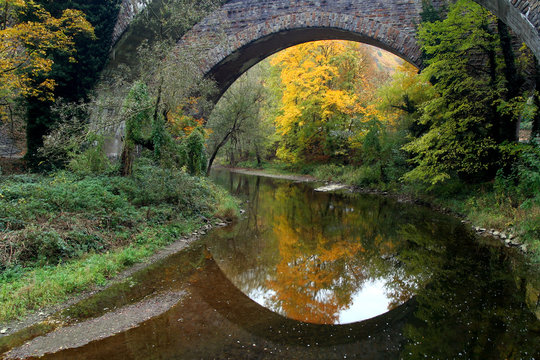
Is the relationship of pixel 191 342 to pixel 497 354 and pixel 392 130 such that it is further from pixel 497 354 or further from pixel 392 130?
pixel 392 130

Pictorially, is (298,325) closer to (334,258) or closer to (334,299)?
(334,299)

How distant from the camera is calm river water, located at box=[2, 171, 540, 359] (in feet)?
12.4

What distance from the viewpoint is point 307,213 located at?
11539 millimetres

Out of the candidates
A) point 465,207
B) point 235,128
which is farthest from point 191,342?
point 235,128

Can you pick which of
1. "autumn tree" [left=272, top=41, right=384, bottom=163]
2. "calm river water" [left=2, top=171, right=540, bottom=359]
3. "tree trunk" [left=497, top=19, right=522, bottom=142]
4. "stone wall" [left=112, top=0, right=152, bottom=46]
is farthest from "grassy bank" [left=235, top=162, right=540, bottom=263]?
"stone wall" [left=112, top=0, right=152, bottom=46]

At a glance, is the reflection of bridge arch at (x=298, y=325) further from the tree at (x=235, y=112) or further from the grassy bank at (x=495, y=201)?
the tree at (x=235, y=112)

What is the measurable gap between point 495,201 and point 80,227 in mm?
9999

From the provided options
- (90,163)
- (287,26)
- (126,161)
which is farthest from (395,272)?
(287,26)

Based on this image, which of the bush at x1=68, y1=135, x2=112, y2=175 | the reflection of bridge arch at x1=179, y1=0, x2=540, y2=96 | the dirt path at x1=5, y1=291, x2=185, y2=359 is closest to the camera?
the dirt path at x1=5, y1=291, x2=185, y2=359

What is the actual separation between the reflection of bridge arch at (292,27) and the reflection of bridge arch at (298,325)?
881 centimetres

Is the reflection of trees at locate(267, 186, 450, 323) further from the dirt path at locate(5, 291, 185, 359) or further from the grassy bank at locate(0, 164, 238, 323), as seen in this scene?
the grassy bank at locate(0, 164, 238, 323)

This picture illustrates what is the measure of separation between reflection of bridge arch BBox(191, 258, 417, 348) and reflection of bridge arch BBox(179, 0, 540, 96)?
28.9ft

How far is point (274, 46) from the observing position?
1321 centimetres

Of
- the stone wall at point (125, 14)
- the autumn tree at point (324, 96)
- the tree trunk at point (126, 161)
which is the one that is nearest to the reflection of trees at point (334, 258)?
the tree trunk at point (126, 161)
